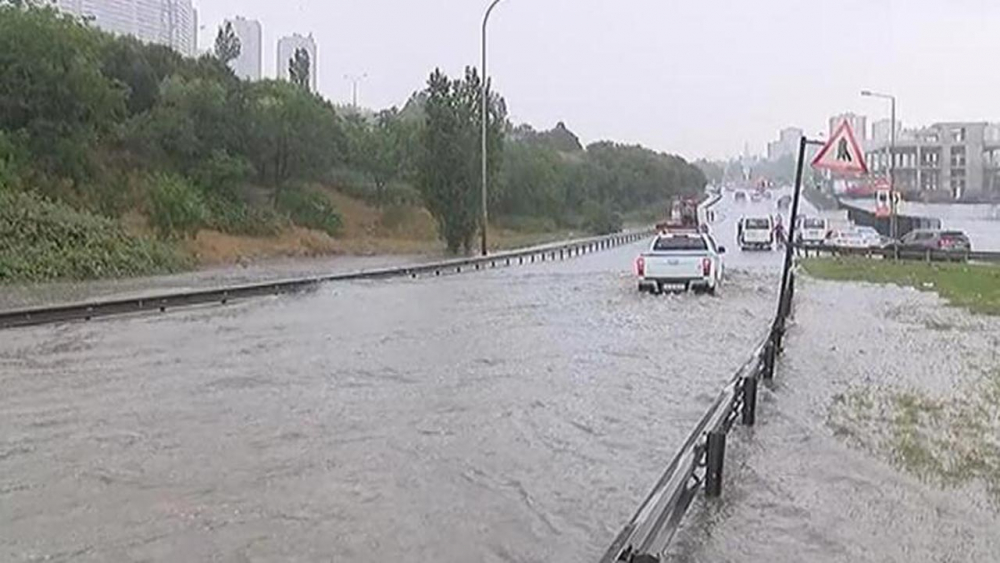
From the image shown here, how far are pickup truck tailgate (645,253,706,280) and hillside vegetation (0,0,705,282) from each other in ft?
64.8

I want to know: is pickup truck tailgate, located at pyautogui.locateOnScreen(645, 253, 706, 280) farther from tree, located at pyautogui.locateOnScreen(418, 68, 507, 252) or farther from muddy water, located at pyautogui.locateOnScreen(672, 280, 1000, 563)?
tree, located at pyautogui.locateOnScreen(418, 68, 507, 252)

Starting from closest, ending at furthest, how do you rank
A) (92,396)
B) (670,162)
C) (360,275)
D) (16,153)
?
(92,396), (360,275), (16,153), (670,162)

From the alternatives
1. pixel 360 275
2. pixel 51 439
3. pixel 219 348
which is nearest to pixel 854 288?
pixel 360 275

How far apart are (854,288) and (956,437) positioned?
24766mm

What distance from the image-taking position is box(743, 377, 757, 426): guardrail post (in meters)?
12.1

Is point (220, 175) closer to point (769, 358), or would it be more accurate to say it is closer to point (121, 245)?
point (121, 245)

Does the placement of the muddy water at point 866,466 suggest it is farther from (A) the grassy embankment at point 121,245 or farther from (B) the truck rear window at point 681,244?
(A) the grassy embankment at point 121,245

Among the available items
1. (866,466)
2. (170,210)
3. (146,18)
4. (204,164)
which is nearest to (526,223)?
(204,164)

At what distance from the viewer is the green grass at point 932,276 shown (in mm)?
30562

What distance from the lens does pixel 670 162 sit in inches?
6698

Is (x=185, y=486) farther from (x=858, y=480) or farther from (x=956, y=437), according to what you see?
(x=956, y=437)

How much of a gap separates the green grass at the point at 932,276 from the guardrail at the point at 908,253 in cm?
115

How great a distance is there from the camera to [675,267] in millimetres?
32875

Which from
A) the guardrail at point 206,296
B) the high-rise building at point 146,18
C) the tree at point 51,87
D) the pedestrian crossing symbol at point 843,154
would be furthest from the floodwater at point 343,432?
the high-rise building at point 146,18
